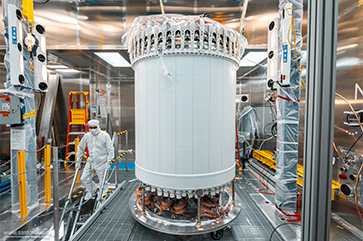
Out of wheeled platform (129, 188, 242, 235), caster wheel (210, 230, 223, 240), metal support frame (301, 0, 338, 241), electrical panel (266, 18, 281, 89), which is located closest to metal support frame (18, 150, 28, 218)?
wheeled platform (129, 188, 242, 235)

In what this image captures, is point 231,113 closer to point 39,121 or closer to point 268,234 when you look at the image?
point 268,234

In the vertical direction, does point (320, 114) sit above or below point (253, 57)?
below

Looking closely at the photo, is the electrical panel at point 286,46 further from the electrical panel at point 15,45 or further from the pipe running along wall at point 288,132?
the electrical panel at point 15,45

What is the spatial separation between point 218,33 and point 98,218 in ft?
10.4

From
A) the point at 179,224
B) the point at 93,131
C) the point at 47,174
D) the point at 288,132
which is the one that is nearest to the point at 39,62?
the point at 93,131

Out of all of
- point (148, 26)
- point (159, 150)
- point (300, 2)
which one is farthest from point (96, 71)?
point (300, 2)

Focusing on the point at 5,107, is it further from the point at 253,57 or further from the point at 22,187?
the point at 253,57

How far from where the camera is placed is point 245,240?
6.97ft

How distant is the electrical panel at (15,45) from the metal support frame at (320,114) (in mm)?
4415

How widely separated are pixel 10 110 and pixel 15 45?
1187 mm

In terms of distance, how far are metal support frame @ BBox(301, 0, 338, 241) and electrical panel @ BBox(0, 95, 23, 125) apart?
4516mm

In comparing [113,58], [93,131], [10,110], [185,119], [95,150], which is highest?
[113,58]

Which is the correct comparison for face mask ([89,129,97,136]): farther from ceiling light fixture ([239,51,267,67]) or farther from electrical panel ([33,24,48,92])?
ceiling light fixture ([239,51,267,67])

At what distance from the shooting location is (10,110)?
2994mm
